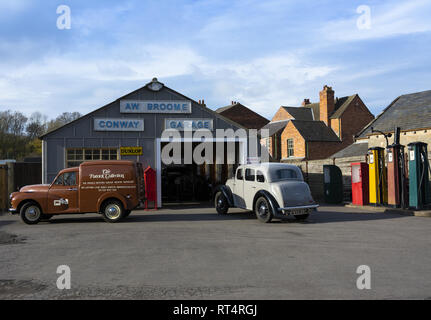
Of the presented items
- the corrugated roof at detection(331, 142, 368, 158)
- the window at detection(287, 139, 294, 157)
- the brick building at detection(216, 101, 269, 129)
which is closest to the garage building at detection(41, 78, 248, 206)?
the corrugated roof at detection(331, 142, 368, 158)

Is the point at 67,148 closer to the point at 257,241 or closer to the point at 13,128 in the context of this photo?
the point at 257,241

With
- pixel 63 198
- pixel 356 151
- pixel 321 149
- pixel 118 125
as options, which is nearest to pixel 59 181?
pixel 63 198

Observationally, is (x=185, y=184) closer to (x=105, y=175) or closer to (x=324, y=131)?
(x=105, y=175)

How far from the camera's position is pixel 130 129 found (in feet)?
64.9

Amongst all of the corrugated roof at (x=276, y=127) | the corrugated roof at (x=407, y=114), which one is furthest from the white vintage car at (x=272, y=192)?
the corrugated roof at (x=276, y=127)

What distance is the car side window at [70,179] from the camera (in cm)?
1358

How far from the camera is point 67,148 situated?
762 inches

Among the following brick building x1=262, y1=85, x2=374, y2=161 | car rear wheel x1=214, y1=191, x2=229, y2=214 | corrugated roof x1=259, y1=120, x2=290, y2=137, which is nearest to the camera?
car rear wheel x1=214, y1=191, x2=229, y2=214

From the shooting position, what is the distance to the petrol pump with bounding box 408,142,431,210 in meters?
15.3

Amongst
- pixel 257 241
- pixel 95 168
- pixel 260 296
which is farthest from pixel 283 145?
pixel 260 296

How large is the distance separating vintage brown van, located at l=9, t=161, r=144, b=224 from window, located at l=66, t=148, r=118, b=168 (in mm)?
5801

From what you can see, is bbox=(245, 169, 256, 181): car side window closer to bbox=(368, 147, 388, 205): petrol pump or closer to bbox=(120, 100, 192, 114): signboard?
bbox=(368, 147, 388, 205): petrol pump

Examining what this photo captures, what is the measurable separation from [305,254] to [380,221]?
6.36 m

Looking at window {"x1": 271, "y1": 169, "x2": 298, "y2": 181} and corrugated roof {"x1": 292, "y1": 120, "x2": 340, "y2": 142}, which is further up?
corrugated roof {"x1": 292, "y1": 120, "x2": 340, "y2": 142}
